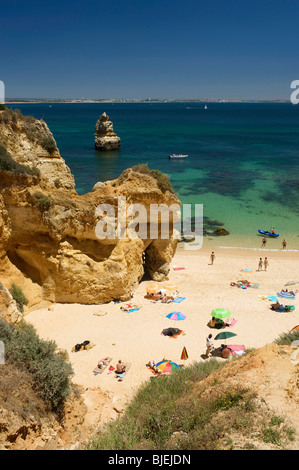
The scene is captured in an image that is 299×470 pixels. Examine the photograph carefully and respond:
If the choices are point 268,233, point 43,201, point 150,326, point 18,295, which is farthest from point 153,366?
point 268,233

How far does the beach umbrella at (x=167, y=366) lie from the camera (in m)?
11.2

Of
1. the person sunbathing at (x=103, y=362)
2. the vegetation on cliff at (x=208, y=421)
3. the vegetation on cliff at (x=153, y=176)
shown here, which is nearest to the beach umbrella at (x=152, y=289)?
the vegetation on cliff at (x=153, y=176)

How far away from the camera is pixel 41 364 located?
23.9 feet

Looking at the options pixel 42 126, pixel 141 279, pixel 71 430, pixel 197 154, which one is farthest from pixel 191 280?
pixel 197 154

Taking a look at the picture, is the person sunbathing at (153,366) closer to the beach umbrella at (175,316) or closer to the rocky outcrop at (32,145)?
the beach umbrella at (175,316)

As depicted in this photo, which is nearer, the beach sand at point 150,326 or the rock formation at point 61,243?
the beach sand at point 150,326

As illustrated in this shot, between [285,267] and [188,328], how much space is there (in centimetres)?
1159

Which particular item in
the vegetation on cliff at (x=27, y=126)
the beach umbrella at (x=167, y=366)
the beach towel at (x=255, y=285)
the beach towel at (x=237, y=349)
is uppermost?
the vegetation on cliff at (x=27, y=126)

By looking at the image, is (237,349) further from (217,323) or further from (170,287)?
(170,287)

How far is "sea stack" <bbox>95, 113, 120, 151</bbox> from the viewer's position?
67.6 metres

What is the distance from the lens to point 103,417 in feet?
27.2

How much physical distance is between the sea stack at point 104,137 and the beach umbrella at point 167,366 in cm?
6138

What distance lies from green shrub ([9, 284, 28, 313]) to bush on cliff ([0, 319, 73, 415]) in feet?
21.8

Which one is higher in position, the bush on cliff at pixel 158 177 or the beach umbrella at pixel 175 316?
the bush on cliff at pixel 158 177
